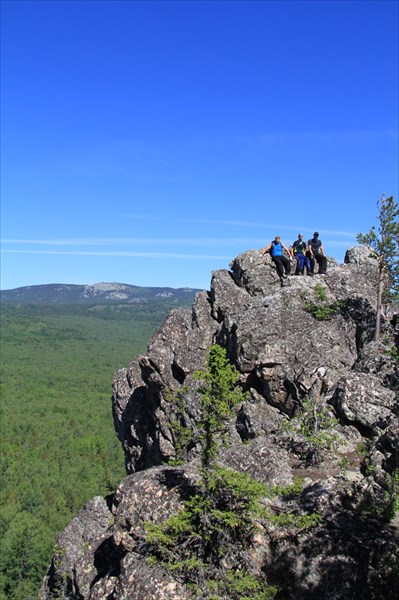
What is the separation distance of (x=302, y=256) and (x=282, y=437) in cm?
1243

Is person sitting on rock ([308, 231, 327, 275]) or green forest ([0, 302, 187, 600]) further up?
person sitting on rock ([308, 231, 327, 275])

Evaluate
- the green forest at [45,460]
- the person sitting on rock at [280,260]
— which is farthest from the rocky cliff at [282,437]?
the green forest at [45,460]

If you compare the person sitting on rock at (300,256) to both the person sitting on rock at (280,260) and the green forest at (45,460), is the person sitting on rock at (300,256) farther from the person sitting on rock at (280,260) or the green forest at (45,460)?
the green forest at (45,460)

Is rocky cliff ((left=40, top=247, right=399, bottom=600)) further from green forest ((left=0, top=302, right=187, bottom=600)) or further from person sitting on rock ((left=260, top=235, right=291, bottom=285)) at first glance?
green forest ((left=0, top=302, right=187, bottom=600))

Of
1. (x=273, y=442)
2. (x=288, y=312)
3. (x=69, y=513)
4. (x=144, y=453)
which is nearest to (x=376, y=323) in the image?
(x=288, y=312)

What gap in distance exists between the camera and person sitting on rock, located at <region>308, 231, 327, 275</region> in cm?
2605

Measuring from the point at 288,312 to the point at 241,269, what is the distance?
17.6 ft

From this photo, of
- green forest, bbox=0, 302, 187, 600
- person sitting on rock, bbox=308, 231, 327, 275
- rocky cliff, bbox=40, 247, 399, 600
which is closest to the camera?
rocky cliff, bbox=40, 247, 399, 600

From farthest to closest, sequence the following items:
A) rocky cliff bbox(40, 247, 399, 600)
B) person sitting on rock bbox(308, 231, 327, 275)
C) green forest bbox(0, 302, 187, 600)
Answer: green forest bbox(0, 302, 187, 600) < person sitting on rock bbox(308, 231, 327, 275) < rocky cliff bbox(40, 247, 399, 600)

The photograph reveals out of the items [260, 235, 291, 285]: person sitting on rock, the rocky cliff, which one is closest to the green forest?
the rocky cliff

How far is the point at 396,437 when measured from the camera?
13727 mm

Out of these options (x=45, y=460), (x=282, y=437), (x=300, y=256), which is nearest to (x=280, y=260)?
(x=300, y=256)

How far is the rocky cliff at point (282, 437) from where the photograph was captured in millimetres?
11617

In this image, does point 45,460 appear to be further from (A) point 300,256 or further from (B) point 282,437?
(B) point 282,437
